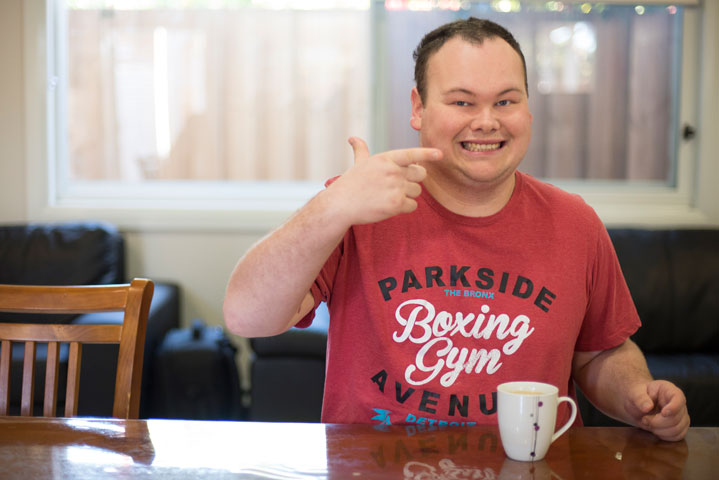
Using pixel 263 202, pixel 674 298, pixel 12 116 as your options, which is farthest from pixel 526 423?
pixel 12 116

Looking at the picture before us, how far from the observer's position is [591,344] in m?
1.37

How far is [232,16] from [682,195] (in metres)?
2.20

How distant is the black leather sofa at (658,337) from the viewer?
246cm

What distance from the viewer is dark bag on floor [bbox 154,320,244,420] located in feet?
8.88

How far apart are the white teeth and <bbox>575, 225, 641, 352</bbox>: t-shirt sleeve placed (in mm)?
257

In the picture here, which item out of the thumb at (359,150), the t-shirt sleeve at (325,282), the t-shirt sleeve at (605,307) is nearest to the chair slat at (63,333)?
the t-shirt sleeve at (325,282)

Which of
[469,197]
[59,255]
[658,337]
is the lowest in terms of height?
[658,337]

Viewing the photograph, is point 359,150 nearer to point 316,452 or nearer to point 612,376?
point 316,452

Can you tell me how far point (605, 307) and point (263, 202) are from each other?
221cm

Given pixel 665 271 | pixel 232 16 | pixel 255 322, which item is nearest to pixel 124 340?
pixel 255 322

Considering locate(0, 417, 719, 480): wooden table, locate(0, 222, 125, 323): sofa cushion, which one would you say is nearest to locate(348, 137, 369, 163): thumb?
locate(0, 417, 719, 480): wooden table

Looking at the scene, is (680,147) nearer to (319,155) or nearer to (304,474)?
(319,155)

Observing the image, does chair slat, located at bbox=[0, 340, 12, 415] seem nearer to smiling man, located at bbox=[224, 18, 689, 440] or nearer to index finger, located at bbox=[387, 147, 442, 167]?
smiling man, located at bbox=[224, 18, 689, 440]

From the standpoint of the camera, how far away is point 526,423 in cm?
91
